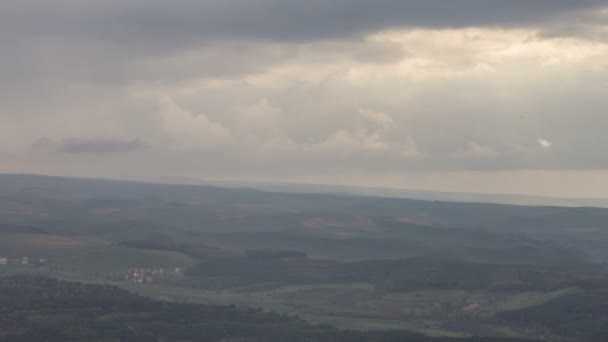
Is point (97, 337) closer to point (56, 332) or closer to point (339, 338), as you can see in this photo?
point (56, 332)

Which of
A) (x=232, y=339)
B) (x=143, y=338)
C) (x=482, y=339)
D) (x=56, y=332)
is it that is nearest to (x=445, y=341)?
(x=482, y=339)

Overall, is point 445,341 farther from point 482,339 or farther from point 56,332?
point 56,332

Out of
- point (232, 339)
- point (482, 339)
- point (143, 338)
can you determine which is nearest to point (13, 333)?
point (143, 338)

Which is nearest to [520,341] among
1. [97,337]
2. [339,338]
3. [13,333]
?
[339,338]

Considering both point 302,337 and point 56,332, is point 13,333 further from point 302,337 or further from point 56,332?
point 302,337

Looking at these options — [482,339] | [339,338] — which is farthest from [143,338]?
[482,339]

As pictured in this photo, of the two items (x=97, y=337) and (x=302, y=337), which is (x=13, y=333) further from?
(x=302, y=337)
